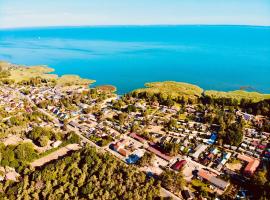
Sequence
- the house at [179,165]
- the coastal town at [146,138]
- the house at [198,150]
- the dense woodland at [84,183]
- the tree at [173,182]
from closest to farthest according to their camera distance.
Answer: the dense woodland at [84,183] → the tree at [173,182] → the coastal town at [146,138] → the house at [179,165] → the house at [198,150]

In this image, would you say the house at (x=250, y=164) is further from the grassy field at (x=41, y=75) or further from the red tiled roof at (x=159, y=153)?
the grassy field at (x=41, y=75)

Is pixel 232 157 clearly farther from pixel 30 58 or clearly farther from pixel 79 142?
pixel 30 58

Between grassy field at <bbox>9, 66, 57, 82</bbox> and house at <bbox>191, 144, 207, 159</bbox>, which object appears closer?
house at <bbox>191, 144, 207, 159</bbox>

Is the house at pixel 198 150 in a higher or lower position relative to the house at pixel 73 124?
higher

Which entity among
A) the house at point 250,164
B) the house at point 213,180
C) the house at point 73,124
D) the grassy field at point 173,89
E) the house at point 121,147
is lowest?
the house at point 73,124

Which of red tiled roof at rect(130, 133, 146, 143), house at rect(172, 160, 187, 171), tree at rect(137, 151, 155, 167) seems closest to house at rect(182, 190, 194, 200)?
house at rect(172, 160, 187, 171)

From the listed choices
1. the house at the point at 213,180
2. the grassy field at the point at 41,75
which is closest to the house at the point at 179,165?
the house at the point at 213,180

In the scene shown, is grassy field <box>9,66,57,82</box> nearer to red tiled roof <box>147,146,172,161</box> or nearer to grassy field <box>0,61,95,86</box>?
grassy field <box>0,61,95,86</box>
